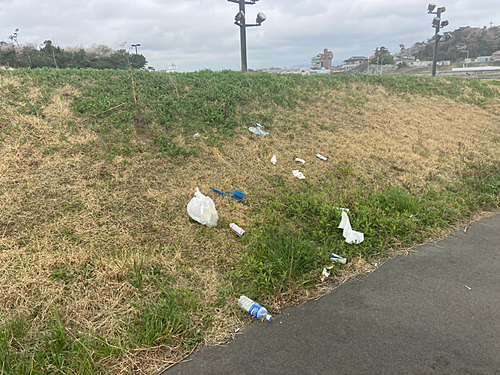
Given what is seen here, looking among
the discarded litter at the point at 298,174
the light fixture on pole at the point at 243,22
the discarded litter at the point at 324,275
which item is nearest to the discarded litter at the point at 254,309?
the discarded litter at the point at 324,275

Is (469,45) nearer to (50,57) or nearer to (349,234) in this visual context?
(50,57)

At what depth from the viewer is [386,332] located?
2.37 m

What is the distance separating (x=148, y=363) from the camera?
7.05ft

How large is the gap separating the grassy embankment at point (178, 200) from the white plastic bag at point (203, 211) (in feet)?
0.38

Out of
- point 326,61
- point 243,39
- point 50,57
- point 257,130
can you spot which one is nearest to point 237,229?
point 257,130

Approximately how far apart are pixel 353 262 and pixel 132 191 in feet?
9.34

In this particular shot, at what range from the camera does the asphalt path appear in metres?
2.11

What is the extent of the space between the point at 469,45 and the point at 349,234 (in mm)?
57473

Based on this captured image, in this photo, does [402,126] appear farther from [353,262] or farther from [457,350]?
[457,350]

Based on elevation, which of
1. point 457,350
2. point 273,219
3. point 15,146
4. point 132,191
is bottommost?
point 457,350

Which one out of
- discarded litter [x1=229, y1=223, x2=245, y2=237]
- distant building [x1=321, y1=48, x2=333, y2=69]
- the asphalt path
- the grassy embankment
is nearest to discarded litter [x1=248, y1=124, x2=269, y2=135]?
the grassy embankment

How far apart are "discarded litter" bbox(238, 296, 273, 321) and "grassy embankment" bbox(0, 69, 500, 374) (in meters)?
0.07

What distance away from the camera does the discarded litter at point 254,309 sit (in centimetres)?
255

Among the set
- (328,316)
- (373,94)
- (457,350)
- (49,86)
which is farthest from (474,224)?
(49,86)
